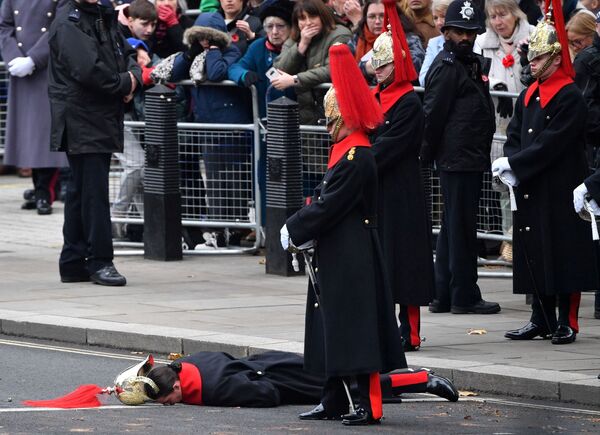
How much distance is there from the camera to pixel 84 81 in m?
12.9

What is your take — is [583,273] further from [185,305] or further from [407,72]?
[185,305]

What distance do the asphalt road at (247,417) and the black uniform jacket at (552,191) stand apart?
1644mm

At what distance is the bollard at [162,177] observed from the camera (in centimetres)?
1480

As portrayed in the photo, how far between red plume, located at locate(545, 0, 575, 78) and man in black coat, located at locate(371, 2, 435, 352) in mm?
1030

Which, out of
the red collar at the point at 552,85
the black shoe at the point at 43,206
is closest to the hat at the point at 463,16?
the red collar at the point at 552,85

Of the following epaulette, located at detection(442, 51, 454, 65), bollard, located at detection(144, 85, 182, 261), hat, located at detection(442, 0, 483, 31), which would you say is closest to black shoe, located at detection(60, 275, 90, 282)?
bollard, located at detection(144, 85, 182, 261)

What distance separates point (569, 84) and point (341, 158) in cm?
275

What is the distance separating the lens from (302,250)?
332 inches

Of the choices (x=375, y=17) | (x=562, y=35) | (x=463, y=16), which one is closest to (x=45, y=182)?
(x=375, y=17)

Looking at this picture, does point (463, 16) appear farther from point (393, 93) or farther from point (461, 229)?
point (461, 229)

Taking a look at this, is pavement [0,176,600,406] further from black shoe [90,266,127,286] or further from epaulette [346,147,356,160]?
epaulette [346,147,356,160]

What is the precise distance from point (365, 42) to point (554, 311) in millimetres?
3949

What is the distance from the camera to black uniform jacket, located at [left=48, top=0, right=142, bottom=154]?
12.9 m

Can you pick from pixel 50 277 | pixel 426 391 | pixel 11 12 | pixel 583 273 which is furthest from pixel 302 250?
pixel 11 12
